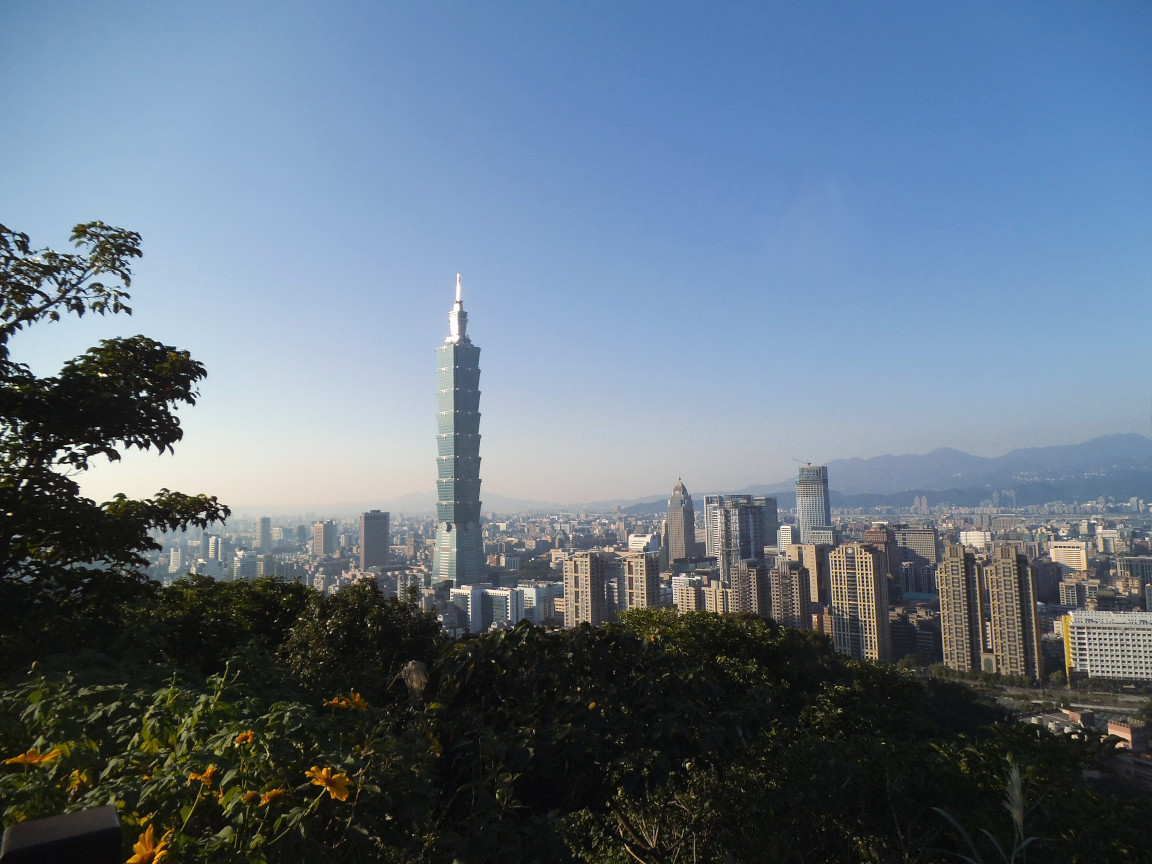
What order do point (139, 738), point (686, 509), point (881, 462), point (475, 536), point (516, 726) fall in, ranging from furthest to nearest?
1. point (881, 462)
2. point (686, 509)
3. point (475, 536)
4. point (516, 726)
5. point (139, 738)

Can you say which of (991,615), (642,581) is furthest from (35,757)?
(642,581)

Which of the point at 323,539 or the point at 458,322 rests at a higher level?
the point at 458,322

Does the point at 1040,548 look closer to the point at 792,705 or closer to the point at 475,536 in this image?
the point at 475,536

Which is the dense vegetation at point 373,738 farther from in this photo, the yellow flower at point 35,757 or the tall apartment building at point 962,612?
the tall apartment building at point 962,612

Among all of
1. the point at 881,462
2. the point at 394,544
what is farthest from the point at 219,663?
the point at 881,462

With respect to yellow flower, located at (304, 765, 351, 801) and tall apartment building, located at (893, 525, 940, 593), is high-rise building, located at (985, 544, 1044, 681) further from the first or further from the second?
yellow flower, located at (304, 765, 351, 801)

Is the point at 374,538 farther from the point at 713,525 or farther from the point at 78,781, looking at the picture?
the point at 78,781
